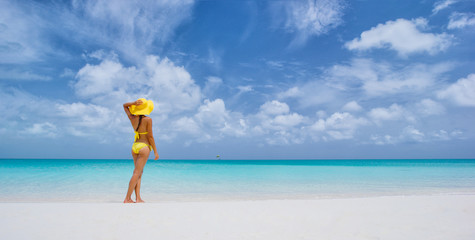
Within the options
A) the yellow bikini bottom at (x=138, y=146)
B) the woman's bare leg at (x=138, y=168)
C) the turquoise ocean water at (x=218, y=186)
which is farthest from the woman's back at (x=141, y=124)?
the turquoise ocean water at (x=218, y=186)

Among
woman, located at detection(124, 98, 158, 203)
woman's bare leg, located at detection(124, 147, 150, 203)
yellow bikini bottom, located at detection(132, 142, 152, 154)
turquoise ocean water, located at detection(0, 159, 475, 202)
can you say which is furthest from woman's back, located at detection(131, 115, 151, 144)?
turquoise ocean water, located at detection(0, 159, 475, 202)

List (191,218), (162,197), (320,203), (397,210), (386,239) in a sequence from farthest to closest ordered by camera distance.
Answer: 1. (162,197)
2. (320,203)
3. (397,210)
4. (191,218)
5. (386,239)

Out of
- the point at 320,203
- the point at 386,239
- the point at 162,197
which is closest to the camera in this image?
the point at 386,239

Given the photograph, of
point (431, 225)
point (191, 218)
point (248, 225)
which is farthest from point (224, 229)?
point (431, 225)

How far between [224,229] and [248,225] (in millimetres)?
Result: 373

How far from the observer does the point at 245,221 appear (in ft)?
13.5

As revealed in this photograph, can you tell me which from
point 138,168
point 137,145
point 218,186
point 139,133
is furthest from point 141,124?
point 218,186

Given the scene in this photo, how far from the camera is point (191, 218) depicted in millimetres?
4262

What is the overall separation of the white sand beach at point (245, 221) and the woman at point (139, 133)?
867 mm

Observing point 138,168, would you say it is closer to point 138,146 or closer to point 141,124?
point 138,146

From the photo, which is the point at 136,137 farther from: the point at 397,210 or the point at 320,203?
the point at 397,210

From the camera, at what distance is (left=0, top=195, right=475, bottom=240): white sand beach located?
3492 millimetres

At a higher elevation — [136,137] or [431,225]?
[136,137]

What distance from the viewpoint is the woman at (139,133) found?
5656 mm
